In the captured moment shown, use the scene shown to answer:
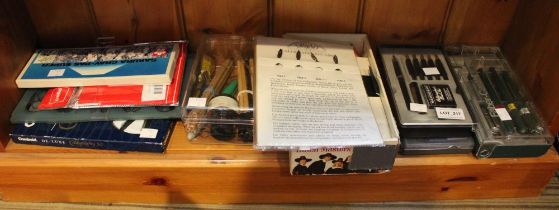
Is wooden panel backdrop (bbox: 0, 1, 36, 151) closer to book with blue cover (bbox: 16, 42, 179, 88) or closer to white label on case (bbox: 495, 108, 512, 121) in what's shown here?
book with blue cover (bbox: 16, 42, 179, 88)

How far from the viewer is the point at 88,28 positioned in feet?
2.98

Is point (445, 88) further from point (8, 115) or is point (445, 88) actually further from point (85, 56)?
point (8, 115)

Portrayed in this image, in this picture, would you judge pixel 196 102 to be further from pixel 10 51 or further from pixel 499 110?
pixel 499 110

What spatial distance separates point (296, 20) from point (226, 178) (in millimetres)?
356

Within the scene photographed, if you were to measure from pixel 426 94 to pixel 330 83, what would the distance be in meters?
0.19

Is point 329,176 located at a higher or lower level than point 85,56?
lower

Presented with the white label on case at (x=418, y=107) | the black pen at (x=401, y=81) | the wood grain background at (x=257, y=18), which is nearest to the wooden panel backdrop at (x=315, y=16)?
the wood grain background at (x=257, y=18)

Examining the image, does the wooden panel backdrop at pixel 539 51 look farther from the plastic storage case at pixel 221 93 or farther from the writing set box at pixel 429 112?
the plastic storage case at pixel 221 93

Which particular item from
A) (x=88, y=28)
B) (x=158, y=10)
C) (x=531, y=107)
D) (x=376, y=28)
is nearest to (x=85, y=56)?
(x=88, y=28)

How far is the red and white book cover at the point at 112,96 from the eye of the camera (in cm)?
80

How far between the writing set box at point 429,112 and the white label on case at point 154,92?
43 centimetres

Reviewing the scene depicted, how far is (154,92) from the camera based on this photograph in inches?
32.1

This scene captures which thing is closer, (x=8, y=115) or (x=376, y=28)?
(x=8, y=115)

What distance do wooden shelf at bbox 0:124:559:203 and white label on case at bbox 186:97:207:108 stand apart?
9 centimetres
